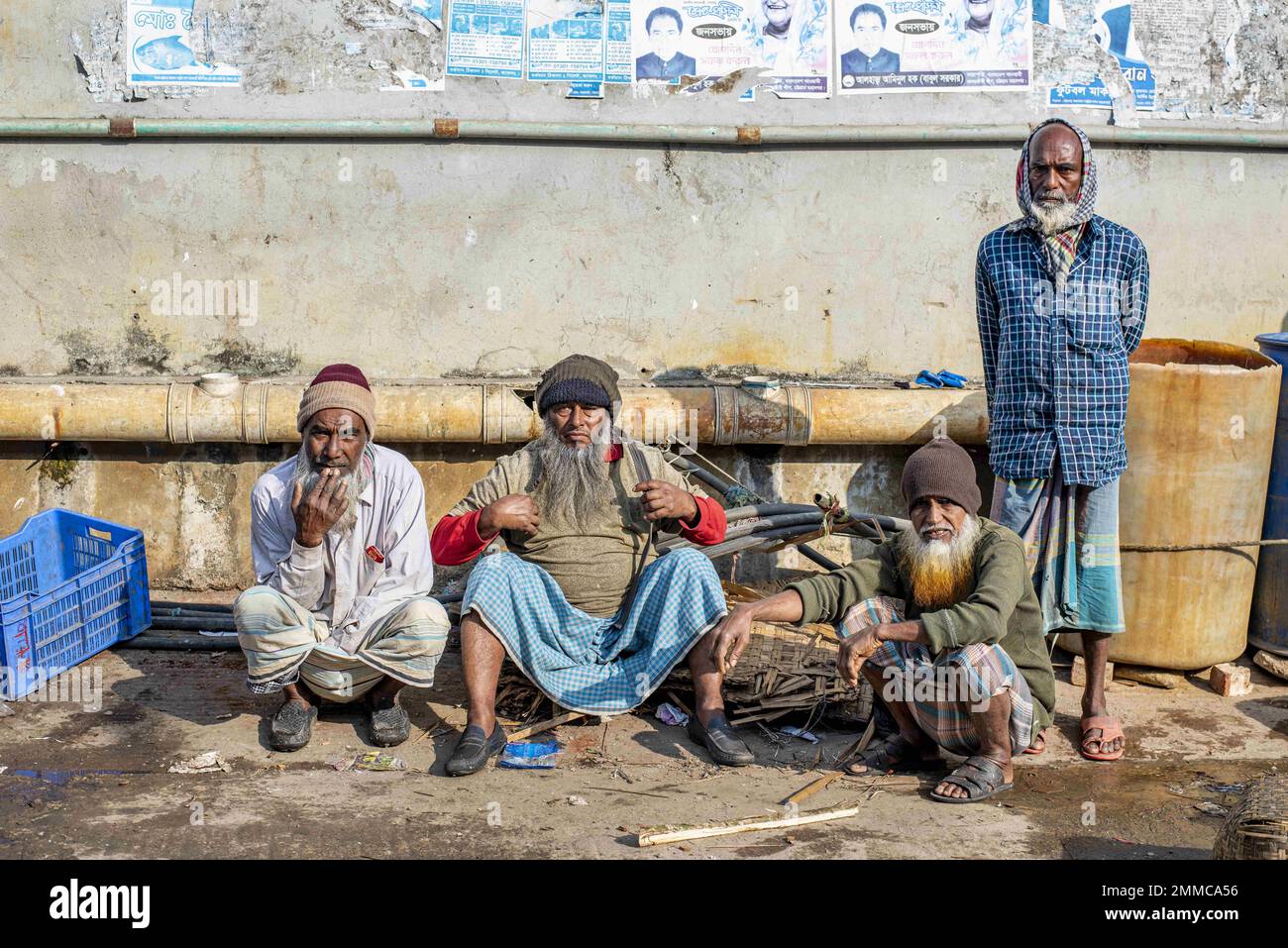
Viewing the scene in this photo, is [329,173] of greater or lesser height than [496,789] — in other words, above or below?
above

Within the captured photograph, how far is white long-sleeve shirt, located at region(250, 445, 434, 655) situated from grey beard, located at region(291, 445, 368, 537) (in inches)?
1.0

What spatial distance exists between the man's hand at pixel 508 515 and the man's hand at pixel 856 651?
4.48 feet

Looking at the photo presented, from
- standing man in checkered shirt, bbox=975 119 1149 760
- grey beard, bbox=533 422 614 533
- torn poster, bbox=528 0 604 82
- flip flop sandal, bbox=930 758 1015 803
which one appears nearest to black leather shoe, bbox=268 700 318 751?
grey beard, bbox=533 422 614 533

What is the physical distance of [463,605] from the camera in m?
5.47

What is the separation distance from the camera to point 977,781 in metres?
4.96

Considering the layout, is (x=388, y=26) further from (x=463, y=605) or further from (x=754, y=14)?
(x=463, y=605)

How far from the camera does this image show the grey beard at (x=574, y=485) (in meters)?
5.63

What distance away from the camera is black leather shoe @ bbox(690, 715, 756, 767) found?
529 cm

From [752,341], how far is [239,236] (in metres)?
2.71

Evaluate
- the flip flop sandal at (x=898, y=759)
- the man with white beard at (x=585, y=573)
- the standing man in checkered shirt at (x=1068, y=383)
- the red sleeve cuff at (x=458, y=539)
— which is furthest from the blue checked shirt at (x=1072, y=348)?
the red sleeve cuff at (x=458, y=539)

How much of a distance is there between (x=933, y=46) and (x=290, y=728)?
4.61m

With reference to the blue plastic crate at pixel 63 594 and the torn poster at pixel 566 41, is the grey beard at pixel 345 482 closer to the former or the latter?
the blue plastic crate at pixel 63 594

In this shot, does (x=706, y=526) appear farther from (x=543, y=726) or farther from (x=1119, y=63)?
(x=1119, y=63)
